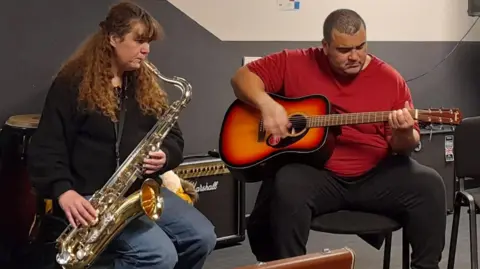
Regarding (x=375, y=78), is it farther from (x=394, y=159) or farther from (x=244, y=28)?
(x=244, y=28)

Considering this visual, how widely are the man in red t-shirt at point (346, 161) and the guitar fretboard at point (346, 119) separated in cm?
5

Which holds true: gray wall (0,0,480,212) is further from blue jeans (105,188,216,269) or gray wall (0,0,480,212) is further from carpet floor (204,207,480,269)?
blue jeans (105,188,216,269)

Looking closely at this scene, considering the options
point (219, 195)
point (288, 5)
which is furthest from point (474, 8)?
point (219, 195)

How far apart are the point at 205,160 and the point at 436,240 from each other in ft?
4.64

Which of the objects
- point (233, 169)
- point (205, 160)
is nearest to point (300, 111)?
point (233, 169)

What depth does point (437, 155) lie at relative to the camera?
453 cm

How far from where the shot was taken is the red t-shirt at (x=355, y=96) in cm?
275

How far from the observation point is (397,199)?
263 centimetres

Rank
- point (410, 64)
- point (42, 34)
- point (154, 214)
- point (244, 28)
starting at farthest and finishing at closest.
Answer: point (410, 64), point (244, 28), point (42, 34), point (154, 214)

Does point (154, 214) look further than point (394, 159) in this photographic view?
No

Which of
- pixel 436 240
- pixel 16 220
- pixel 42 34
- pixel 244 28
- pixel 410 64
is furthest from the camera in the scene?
pixel 410 64

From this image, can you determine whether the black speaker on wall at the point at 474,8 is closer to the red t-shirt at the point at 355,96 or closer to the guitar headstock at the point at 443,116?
the red t-shirt at the point at 355,96

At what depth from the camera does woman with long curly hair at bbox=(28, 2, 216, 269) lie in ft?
7.73

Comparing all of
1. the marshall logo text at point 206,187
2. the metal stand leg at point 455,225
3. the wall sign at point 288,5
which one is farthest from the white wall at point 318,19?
the metal stand leg at point 455,225
